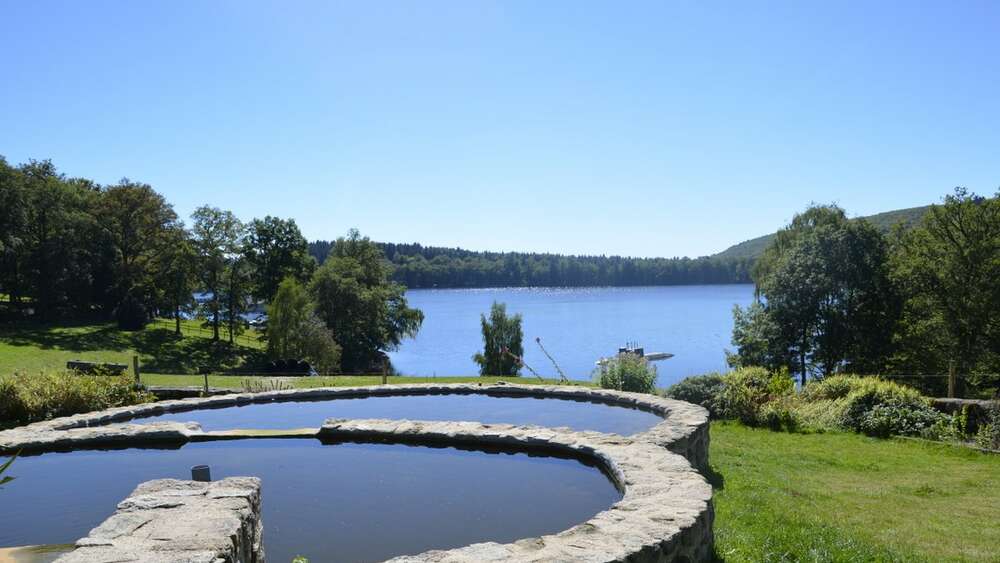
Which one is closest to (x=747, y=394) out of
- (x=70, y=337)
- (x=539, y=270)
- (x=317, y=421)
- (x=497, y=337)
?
(x=317, y=421)

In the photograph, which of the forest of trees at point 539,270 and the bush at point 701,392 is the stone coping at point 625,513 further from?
the forest of trees at point 539,270

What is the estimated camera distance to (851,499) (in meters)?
8.03

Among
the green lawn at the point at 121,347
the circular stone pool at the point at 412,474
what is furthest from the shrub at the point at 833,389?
the green lawn at the point at 121,347

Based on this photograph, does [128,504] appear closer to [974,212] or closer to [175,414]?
[175,414]

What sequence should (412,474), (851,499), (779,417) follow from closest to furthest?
(412,474) → (851,499) → (779,417)

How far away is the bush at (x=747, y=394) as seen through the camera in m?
13.9

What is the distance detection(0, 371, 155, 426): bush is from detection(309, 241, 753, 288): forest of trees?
112m

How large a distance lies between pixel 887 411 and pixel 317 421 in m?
11.1

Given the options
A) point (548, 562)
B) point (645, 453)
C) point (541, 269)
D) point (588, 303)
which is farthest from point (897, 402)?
point (541, 269)

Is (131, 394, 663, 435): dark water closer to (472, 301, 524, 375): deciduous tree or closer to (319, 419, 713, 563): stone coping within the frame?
(319, 419, 713, 563): stone coping

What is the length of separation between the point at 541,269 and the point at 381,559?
13770 cm

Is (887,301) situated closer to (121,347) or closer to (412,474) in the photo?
(412,474)

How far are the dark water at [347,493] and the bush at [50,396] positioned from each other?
149 inches

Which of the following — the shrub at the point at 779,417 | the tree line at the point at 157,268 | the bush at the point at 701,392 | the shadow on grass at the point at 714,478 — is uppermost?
the tree line at the point at 157,268
